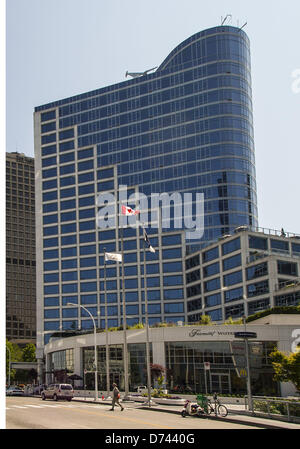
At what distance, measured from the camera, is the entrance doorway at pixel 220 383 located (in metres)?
63.7

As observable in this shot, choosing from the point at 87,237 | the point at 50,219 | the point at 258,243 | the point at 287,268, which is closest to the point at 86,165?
the point at 50,219

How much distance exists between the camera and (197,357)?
211 feet

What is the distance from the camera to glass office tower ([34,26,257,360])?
11700 centimetres

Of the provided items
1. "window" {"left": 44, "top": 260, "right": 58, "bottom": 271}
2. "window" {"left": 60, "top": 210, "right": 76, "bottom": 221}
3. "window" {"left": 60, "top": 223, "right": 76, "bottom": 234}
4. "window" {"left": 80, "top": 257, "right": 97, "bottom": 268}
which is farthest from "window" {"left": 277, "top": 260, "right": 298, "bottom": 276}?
"window" {"left": 44, "top": 260, "right": 58, "bottom": 271}

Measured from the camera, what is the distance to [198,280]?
112375 mm

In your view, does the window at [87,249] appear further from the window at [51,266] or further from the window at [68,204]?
the window at [68,204]

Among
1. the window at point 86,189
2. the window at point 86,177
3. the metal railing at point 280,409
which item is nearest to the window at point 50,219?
the window at point 86,189

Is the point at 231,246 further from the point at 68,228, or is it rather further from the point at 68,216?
the point at 68,216

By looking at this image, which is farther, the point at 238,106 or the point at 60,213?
the point at 60,213

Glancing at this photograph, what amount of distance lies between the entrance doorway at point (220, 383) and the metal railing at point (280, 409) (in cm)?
3037

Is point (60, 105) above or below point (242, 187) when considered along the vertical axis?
above

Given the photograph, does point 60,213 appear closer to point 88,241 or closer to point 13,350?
point 88,241
